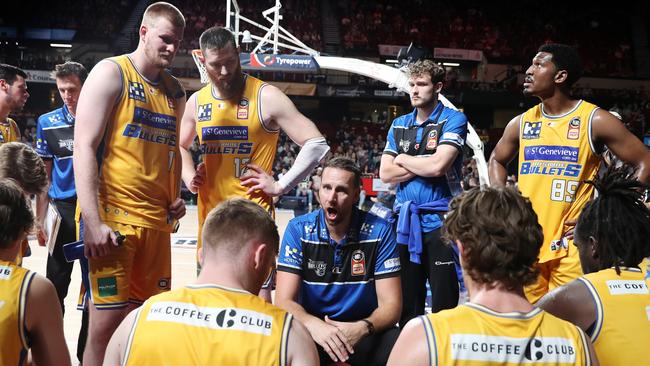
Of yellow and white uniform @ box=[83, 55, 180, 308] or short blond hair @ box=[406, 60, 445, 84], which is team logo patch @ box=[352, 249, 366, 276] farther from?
short blond hair @ box=[406, 60, 445, 84]

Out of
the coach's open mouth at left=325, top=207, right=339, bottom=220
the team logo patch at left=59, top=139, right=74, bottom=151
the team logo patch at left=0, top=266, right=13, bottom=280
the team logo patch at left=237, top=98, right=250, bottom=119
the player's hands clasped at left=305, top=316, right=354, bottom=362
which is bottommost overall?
the player's hands clasped at left=305, top=316, right=354, bottom=362

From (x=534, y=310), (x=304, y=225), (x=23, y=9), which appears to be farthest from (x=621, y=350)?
(x=23, y=9)

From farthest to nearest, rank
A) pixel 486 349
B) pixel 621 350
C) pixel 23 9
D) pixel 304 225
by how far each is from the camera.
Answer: pixel 23 9 < pixel 304 225 < pixel 621 350 < pixel 486 349

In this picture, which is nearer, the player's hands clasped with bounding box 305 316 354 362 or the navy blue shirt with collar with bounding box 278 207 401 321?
the player's hands clasped with bounding box 305 316 354 362

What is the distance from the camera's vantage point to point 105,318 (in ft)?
10.6

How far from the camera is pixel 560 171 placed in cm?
392

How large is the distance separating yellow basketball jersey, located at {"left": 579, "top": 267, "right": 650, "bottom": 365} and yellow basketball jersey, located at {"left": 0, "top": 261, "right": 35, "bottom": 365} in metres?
2.12

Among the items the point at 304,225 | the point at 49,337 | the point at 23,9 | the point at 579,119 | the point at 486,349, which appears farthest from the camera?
the point at 23,9

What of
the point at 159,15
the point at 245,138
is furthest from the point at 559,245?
the point at 159,15

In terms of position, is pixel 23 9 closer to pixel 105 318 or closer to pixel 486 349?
pixel 105 318

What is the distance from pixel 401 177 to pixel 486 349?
2.74m

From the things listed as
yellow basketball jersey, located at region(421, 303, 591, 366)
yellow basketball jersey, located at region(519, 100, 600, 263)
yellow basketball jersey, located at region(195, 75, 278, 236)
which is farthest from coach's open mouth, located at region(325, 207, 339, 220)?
yellow basketball jersey, located at region(421, 303, 591, 366)

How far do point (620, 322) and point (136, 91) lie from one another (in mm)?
2697

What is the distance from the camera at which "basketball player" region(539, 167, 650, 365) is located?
2.17m
